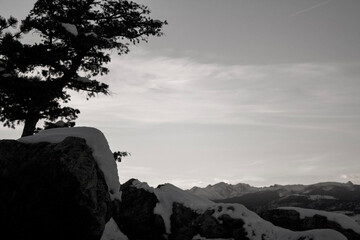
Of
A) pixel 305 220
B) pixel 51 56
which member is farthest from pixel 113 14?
pixel 305 220

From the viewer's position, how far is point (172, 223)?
2025cm

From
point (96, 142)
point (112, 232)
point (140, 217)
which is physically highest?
point (96, 142)

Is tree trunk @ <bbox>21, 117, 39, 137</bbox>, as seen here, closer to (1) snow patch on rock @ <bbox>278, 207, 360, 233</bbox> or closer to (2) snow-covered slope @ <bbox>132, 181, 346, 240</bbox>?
(2) snow-covered slope @ <bbox>132, 181, 346, 240</bbox>

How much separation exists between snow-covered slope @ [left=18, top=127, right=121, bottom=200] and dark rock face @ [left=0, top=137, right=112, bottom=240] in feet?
2.06

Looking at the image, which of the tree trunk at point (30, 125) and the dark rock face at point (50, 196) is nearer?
the dark rock face at point (50, 196)

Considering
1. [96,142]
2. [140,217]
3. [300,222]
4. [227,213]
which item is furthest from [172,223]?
[96,142]

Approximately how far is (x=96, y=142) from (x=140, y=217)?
12.1 metres

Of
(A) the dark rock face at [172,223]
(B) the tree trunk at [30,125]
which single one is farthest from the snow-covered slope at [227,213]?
(B) the tree trunk at [30,125]

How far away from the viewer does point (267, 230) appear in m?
18.1

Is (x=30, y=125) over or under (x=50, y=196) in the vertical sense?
over

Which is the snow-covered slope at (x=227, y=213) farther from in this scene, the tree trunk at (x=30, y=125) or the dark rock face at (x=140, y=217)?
the tree trunk at (x=30, y=125)

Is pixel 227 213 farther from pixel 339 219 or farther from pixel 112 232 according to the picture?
pixel 339 219

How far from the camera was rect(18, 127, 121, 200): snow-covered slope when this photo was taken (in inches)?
341

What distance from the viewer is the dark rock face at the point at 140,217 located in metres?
19.5
